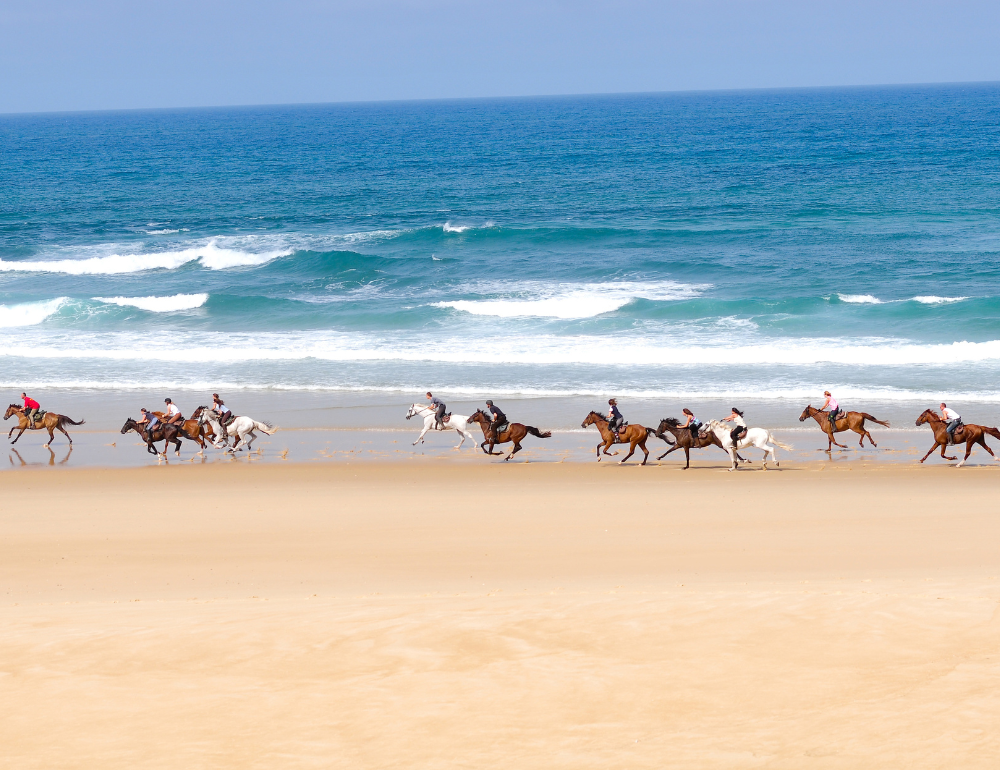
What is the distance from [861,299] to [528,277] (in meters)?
12.5

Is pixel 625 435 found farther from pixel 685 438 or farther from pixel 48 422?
pixel 48 422

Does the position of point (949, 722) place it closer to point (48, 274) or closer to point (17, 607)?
Result: point (17, 607)

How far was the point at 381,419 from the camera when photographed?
2277 centimetres

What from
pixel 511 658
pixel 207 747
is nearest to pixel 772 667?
pixel 511 658

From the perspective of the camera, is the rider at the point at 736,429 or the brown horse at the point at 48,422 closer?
the rider at the point at 736,429

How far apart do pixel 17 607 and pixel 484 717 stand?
619 centimetres

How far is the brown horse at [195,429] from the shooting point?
20.0 meters

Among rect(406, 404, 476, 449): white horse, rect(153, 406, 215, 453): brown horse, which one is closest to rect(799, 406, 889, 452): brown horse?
rect(406, 404, 476, 449): white horse

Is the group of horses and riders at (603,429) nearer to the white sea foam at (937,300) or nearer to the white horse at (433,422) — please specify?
the white horse at (433,422)

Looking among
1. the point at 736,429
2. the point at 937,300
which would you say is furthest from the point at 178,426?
the point at 937,300

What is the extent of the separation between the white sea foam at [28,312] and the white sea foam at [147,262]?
23.5 feet

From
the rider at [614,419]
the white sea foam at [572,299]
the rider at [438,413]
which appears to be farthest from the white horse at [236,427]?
the white sea foam at [572,299]

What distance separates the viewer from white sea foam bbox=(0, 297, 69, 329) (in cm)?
3517

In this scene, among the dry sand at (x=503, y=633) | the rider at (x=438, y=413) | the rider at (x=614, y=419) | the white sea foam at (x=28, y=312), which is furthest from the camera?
the white sea foam at (x=28, y=312)
